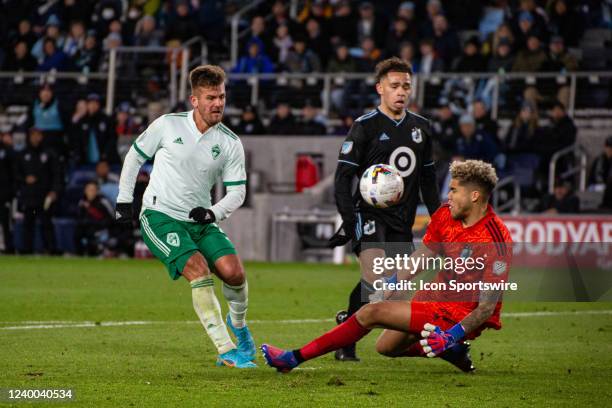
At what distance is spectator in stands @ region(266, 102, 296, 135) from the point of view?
23.2 m

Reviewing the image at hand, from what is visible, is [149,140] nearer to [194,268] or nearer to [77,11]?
[194,268]

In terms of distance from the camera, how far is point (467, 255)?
827 centimetres

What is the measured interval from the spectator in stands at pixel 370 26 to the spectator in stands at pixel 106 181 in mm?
5305

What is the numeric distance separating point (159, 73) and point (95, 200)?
4.08m

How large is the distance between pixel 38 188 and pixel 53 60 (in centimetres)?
436

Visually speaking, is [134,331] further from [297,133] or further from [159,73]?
[159,73]

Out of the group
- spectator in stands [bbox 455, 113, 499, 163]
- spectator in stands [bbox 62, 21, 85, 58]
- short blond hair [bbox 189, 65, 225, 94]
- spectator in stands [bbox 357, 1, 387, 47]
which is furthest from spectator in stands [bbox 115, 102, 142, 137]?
short blond hair [bbox 189, 65, 225, 94]

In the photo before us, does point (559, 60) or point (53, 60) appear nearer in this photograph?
point (559, 60)

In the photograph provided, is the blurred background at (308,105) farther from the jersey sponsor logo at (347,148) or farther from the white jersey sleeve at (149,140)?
the white jersey sleeve at (149,140)

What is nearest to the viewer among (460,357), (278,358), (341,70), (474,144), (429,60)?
(278,358)

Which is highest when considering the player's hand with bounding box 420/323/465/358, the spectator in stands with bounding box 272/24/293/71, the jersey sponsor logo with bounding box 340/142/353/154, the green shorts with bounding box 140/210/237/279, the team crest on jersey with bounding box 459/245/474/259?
the spectator in stands with bounding box 272/24/293/71

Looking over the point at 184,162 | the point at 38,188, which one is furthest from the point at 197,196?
Answer: the point at 38,188

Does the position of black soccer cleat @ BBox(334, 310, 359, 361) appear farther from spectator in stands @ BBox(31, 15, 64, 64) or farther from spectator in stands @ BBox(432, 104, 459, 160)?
spectator in stands @ BBox(31, 15, 64, 64)

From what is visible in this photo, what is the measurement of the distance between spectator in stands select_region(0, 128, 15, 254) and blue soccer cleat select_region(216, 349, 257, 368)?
1530 centimetres
